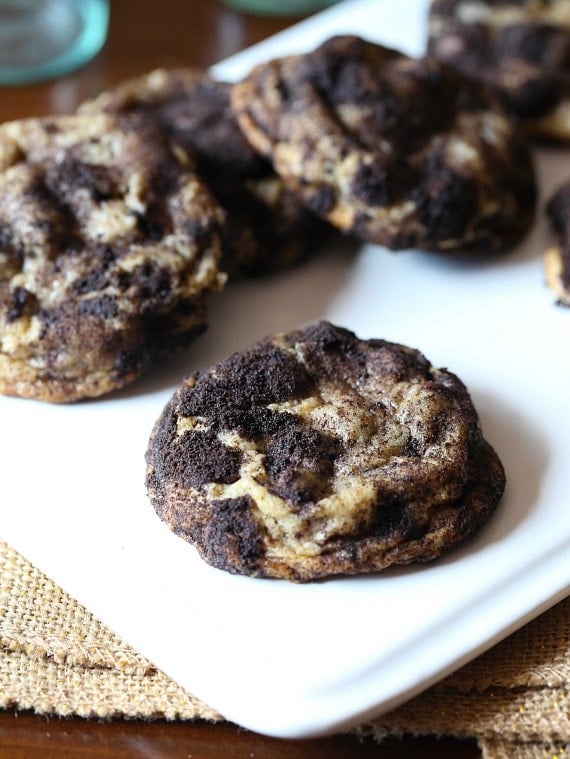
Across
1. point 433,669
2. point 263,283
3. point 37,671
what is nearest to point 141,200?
point 263,283

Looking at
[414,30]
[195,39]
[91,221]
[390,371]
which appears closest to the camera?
[390,371]

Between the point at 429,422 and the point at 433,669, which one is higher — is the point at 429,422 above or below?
above

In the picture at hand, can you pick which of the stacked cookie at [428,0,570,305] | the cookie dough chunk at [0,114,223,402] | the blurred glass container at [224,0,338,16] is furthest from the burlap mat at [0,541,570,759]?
the blurred glass container at [224,0,338,16]

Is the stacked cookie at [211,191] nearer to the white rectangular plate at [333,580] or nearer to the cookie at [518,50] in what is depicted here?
the white rectangular plate at [333,580]

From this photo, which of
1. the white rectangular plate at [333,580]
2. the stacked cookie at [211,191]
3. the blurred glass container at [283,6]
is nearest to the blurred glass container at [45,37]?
the blurred glass container at [283,6]

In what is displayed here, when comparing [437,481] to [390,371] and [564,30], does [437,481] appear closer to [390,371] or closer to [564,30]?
[390,371]

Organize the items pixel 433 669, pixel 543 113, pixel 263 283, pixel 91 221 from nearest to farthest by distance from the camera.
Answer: pixel 433 669
pixel 91 221
pixel 263 283
pixel 543 113

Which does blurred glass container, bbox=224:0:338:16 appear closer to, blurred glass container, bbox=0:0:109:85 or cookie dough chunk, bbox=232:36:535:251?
blurred glass container, bbox=0:0:109:85
